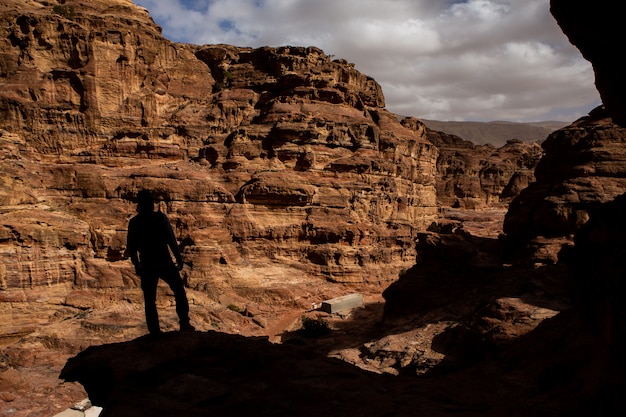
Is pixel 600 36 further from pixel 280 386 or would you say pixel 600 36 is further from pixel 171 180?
pixel 171 180

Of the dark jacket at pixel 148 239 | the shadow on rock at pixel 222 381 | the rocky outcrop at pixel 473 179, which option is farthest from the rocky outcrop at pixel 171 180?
the rocky outcrop at pixel 473 179

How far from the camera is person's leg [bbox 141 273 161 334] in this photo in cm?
619

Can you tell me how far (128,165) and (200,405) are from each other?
2400cm

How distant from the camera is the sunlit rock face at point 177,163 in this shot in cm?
2100

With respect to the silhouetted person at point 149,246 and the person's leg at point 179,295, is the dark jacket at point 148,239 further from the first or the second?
the person's leg at point 179,295

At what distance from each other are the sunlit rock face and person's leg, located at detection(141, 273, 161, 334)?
48.8 ft

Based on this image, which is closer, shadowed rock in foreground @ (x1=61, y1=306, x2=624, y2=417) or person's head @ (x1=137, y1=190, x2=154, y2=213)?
shadowed rock in foreground @ (x1=61, y1=306, x2=624, y2=417)

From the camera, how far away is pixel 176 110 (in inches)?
1175

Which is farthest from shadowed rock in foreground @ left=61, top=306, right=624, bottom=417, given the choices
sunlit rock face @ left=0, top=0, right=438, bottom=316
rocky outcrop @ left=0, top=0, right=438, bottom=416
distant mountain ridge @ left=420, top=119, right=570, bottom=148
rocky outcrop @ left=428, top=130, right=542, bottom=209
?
distant mountain ridge @ left=420, top=119, right=570, bottom=148

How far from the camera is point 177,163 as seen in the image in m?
26.4

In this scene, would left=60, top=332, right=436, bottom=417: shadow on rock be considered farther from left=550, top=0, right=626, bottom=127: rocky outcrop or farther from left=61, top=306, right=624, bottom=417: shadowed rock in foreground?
left=550, top=0, right=626, bottom=127: rocky outcrop

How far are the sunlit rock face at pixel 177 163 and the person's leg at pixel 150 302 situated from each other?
1489cm

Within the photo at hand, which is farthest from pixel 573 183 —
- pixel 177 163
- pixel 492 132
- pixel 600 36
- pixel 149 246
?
pixel 492 132

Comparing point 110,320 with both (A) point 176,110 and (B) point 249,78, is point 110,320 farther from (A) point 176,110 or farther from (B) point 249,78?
(B) point 249,78
